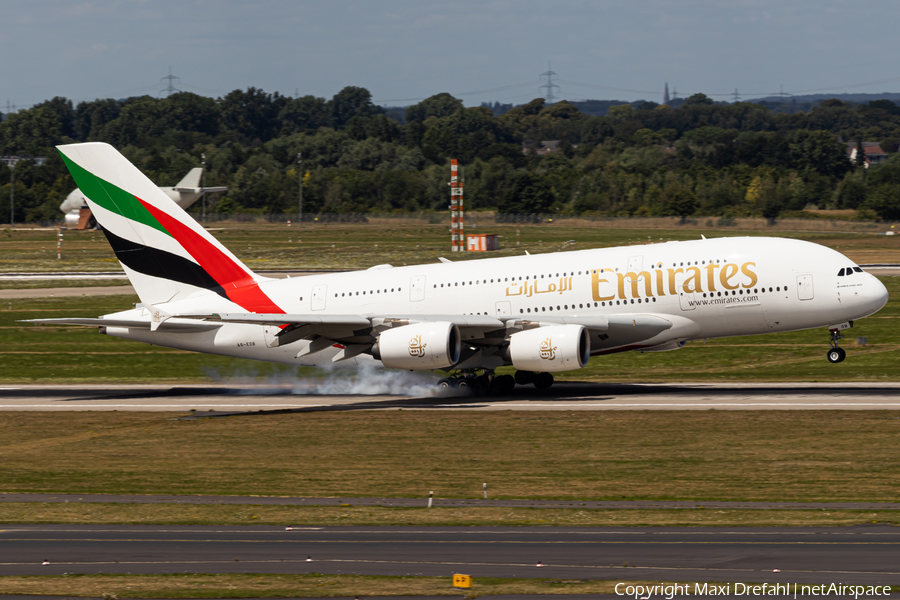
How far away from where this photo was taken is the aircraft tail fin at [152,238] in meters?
42.0

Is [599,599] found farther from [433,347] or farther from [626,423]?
[433,347]

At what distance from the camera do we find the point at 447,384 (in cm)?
4244

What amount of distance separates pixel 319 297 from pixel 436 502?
20.4m

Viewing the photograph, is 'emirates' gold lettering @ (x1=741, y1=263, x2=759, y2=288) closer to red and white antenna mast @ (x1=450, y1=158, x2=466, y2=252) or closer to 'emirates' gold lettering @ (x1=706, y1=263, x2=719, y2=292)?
'emirates' gold lettering @ (x1=706, y1=263, x2=719, y2=292)

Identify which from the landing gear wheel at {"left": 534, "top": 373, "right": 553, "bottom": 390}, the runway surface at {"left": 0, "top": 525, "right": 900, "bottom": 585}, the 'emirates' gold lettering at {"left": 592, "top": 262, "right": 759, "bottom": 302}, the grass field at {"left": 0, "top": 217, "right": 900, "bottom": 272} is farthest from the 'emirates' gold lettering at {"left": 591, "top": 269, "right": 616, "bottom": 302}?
the grass field at {"left": 0, "top": 217, "right": 900, "bottom": 272}

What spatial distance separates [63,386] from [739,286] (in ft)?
92.5

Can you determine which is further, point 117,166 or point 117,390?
point 117,390

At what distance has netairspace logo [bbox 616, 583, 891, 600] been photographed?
1574 centimetres

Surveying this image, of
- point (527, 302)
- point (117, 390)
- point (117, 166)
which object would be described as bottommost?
point (117, 390)

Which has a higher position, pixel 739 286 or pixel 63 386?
pixel 739 286

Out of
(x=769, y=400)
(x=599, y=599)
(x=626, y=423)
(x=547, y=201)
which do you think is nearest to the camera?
(x=599, y=599)

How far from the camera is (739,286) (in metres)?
38.7

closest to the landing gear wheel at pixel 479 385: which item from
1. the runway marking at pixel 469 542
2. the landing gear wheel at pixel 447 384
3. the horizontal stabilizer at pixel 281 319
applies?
the landing gear wheel at pixel 447 384

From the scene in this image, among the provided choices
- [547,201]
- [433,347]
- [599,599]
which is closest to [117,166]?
[433,347]
